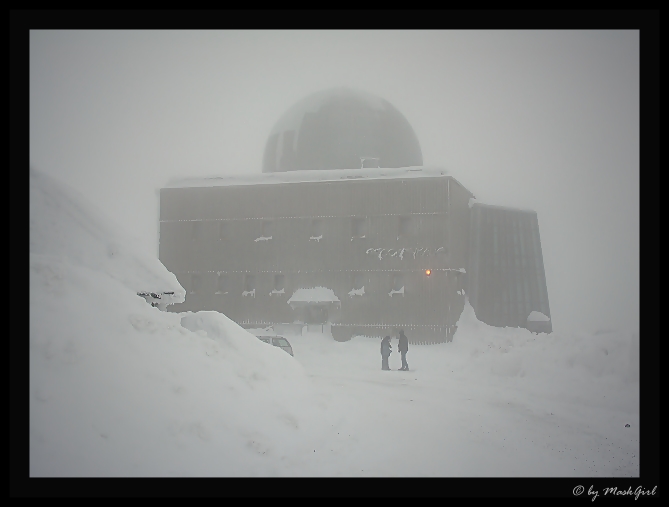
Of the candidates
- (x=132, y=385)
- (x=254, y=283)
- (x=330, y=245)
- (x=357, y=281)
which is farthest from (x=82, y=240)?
(x=254, y=283)

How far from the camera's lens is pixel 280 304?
34156 mm

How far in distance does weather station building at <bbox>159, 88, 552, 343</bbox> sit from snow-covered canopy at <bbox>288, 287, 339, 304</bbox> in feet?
0.19

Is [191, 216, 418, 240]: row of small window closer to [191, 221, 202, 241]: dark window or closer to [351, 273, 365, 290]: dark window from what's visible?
[191, 221, 202, 241]: dark window

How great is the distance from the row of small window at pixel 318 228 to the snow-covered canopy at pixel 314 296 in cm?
267

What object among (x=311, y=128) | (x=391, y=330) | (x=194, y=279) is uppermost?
(x=311, y=128)

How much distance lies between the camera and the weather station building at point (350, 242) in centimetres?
3291

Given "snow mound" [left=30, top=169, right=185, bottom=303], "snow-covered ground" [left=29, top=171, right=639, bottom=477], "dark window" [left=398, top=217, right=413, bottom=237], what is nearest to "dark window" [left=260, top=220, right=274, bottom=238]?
"dark window" [left=398, top=217, right=413, bottom=237]

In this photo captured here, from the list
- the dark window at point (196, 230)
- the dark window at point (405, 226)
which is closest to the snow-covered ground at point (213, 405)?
the dark window at point (405, 226)

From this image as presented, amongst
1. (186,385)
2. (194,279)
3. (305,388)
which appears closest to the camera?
(186,385)

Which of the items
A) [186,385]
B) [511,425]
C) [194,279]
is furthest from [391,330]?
[186,385]

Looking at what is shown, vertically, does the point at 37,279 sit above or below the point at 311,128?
below

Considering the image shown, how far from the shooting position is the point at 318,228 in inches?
1346
